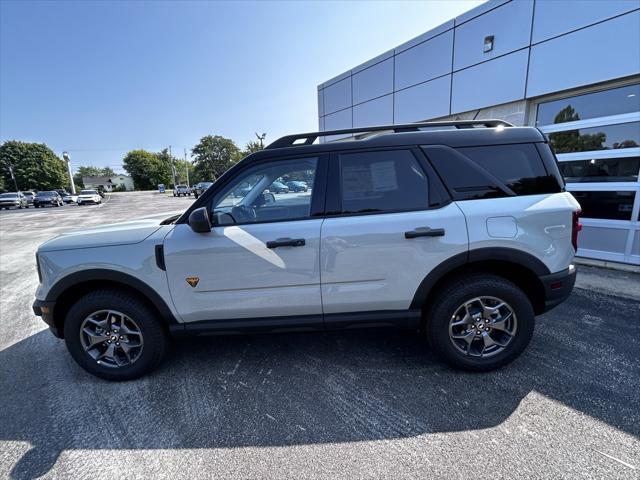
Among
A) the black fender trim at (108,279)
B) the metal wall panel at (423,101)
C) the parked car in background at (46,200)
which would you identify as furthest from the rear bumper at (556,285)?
the parked car in background at (46,200)

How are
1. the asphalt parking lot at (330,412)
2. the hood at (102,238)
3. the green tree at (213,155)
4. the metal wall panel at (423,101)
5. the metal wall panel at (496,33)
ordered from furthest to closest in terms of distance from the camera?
the green tree at (213,155), the metal wall panel at (423,101), the metal wall panel at (496,33), the hood at (102,238), the asphalt parking lot at (330,412)

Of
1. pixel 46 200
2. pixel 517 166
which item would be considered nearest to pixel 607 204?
pixel 517 166

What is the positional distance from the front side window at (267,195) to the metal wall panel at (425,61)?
672cm

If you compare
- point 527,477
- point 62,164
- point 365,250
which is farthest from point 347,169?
point 62,164

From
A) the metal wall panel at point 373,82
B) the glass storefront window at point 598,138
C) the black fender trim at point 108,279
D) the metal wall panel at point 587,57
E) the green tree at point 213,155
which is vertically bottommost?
the black fender trim at point 108,279

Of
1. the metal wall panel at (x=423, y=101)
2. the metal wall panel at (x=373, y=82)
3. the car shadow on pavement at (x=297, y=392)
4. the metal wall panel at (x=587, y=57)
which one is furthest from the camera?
the metal wall panel at (x=373, y=82)

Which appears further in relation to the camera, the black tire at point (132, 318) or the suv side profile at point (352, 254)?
the black tire at point (132, 318)

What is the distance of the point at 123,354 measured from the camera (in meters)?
2.65

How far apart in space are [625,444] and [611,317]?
2.24 m

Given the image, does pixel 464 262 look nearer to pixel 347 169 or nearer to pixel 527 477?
pixel 347 169

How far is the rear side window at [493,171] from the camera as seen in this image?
2404 mm

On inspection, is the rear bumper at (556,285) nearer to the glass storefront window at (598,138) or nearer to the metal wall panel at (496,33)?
the glass storefront window at (598,138)

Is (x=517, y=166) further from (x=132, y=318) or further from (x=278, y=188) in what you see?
(x=132, y=318)

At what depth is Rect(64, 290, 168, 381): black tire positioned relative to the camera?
250cm
